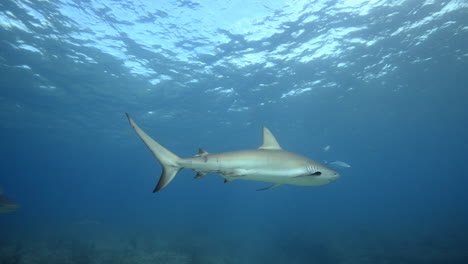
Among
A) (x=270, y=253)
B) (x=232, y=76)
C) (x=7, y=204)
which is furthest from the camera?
(x=232, y=76)

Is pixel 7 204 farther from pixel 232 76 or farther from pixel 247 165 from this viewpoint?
pixel 232 76

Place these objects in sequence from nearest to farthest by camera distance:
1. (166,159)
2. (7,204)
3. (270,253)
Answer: (166,159) → (7,204) → (270,253)

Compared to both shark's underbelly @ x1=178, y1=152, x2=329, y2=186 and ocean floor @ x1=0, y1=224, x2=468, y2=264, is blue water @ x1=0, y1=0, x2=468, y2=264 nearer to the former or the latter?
ocean floor @ x1=0, y1=224, x2=468, y2=264

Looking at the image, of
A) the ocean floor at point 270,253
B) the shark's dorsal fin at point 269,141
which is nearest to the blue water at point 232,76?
the ocean floor at point 270,253

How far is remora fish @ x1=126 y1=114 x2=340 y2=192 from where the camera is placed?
4.39m

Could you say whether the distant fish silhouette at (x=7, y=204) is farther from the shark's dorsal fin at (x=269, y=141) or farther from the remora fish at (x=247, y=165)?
the shark's dorsal fin at (x=269, y=141)

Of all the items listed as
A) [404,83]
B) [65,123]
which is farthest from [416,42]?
[65,123]

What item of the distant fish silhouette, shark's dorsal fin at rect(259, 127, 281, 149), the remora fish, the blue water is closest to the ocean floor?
the blue water

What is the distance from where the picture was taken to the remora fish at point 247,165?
439cm

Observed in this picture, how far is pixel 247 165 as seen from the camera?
4.49m

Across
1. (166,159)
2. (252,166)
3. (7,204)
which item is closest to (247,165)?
(252,166)

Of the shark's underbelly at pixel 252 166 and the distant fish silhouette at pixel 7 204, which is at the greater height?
the shark's underbelly at pixel 252 166

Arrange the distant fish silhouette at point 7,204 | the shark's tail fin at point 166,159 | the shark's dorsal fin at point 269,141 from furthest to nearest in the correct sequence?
1. the distant fish silhouette at point 7,204
2. the shark's dorsal fin at point 269,141
3. the shark's tail fin at point 166,159

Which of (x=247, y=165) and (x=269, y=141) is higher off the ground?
(x=269, y=141)
